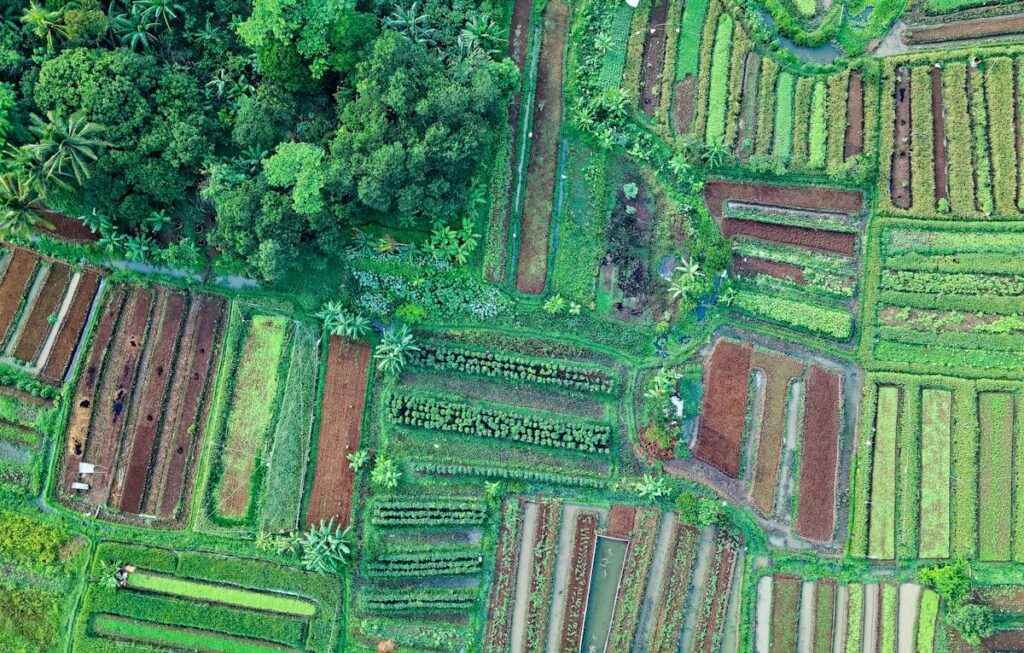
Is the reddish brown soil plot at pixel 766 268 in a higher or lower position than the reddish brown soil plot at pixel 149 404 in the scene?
higher

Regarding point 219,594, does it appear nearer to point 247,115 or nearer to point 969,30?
point 247,115

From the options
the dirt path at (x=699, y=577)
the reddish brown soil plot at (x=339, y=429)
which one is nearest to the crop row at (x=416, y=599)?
the reddish brown soil plot at (x=339, y=429)

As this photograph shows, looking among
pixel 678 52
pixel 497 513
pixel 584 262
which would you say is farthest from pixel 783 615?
pixel 678 52

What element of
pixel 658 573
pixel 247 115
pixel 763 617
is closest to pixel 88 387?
pixel 247 115

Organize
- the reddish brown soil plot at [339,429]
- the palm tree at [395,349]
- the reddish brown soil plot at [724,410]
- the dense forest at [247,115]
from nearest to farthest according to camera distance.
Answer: the dense forest at [247,115] → the palm tree at [395,349] → the reddish brown soil plot at [339,429] → the reddish brown soil plot at [724,410]

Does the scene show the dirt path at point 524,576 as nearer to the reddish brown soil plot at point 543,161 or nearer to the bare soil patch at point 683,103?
the reddish brown soil plot at point 543,161

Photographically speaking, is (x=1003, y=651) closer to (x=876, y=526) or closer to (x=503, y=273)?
(x=876, y=526)
